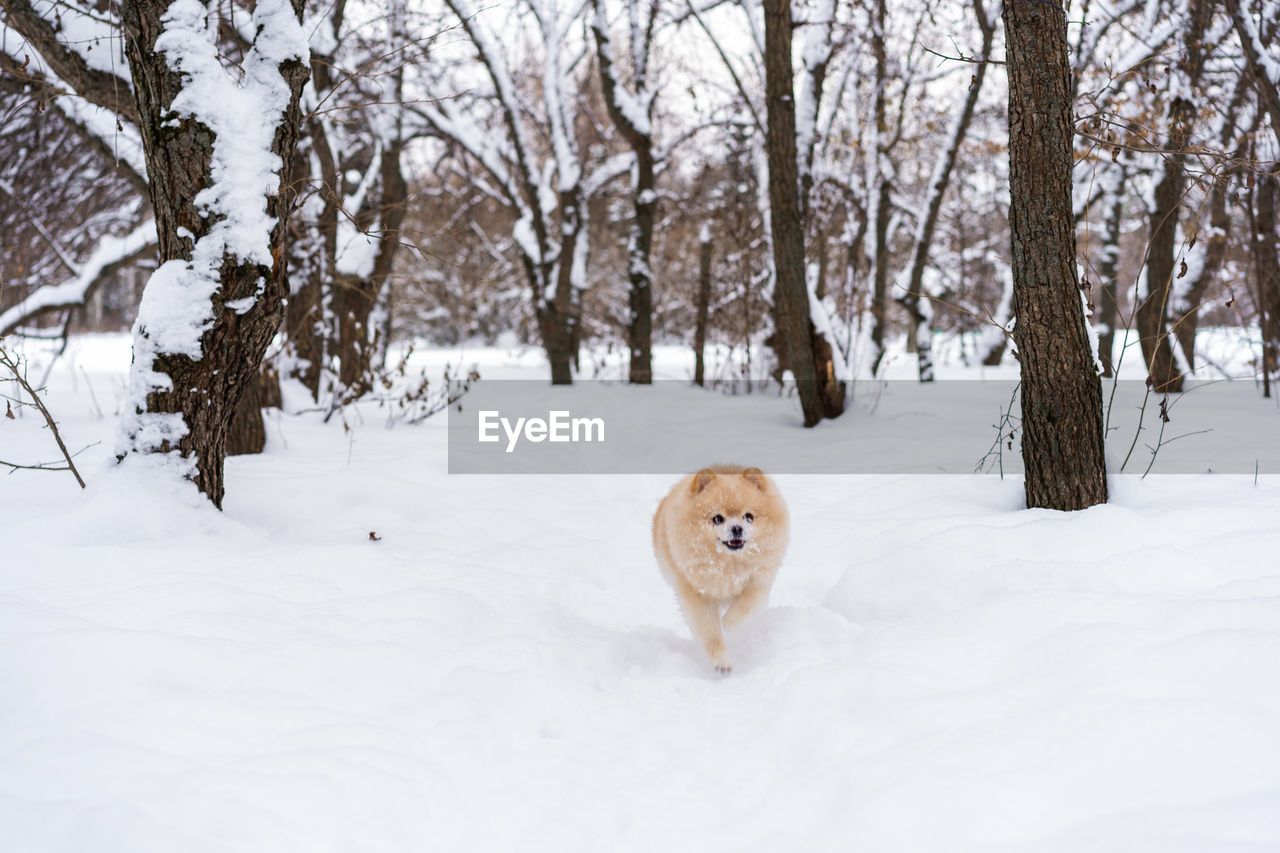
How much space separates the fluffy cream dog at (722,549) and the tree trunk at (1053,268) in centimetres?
157

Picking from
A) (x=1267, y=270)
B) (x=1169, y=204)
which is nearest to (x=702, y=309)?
(x=1169, y=204)

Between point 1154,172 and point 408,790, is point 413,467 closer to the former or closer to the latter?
point 408,790

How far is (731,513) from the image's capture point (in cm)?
340

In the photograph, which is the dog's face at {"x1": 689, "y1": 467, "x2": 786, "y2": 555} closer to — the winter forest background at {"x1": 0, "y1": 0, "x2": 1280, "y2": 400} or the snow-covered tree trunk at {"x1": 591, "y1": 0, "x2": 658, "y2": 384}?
the winter forest background at {"x1": 0, "y1": 0, "x2": 1280, "y2": 400}

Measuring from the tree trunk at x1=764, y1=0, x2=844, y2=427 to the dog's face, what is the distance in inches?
171

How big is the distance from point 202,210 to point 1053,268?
4.24m

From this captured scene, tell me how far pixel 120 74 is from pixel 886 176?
35.0 ft

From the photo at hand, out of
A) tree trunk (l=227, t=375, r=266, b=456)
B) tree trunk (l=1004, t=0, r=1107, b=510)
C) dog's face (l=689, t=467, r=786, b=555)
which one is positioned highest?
tree trunk (l=1004, t=0, r=1107, b=510)

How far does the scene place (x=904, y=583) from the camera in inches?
142

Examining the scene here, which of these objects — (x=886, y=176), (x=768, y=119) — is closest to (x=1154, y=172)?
(x=886, y=176)

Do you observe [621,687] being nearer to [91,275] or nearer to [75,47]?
[75,47]

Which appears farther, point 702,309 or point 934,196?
point 702,309

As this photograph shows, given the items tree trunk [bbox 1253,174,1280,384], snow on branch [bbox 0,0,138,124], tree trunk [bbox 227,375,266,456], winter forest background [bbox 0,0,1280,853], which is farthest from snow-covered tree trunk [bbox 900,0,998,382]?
snow on branch [bbox 0,0,138,124]

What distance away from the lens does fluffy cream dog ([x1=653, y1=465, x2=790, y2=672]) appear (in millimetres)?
3391
